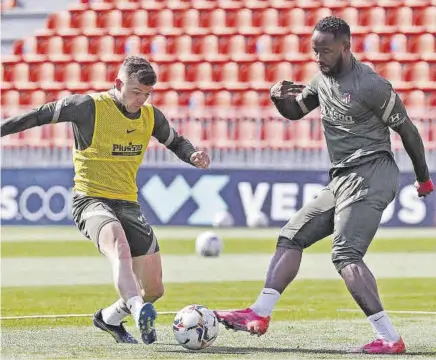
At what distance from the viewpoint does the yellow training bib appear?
27.3 ft

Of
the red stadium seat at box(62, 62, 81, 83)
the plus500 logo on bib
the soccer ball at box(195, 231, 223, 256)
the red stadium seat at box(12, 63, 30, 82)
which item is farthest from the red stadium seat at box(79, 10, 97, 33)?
the soccer ball at box(195, 231, 223, 256)

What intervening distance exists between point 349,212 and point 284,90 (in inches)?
44.1

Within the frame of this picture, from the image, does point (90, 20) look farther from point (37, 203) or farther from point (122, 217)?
point (122, 217)

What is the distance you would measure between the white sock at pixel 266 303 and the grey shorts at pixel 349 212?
1.10ft

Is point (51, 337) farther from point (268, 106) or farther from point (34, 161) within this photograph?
point (268, 106)

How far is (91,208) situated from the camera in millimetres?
8164

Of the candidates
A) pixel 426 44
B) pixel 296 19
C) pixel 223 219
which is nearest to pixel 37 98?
pixel 296 19

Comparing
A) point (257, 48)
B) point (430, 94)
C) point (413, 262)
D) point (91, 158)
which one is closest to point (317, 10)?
point (257, 48)

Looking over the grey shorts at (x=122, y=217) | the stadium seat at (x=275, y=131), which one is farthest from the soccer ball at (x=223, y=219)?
the grey shorts at (x=122, y=217)

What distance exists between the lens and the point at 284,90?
851 centimetres

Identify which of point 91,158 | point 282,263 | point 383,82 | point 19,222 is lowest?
point 19,222

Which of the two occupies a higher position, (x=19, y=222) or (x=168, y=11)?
(x=168, y=11)

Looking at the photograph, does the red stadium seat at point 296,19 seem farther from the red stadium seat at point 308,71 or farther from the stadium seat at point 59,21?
the stadium seat at point 59,21

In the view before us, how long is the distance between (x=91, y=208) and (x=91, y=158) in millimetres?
382
